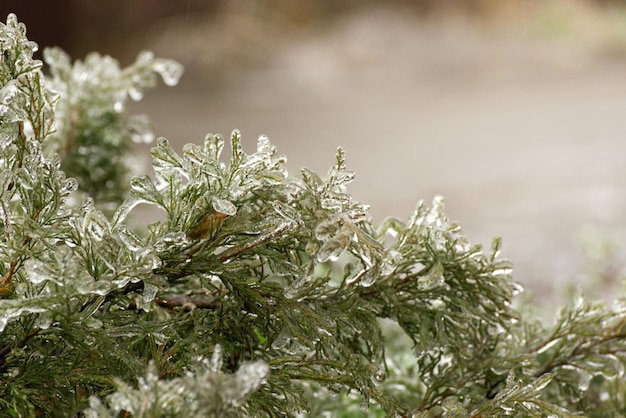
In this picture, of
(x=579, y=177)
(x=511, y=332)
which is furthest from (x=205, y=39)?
(x=511, y=332)

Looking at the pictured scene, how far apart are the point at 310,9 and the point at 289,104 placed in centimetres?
140

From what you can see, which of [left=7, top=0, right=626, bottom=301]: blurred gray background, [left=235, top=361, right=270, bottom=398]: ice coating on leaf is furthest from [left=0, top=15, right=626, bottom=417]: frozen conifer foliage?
[left=7, top=0, right=626, bottom=301]: blurred gray background

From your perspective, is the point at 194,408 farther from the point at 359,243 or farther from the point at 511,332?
the point at 511,332

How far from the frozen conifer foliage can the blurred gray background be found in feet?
5.11

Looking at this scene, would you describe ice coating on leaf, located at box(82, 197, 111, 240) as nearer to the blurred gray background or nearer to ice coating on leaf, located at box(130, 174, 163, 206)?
ice coating on leaf, located at box(130, 174, 163, 206)

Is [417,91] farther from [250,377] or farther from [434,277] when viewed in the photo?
[250,377]

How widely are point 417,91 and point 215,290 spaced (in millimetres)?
4231

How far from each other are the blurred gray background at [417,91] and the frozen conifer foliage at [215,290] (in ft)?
5.11

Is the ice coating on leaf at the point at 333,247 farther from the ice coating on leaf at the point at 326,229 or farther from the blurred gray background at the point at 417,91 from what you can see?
the blurred gray background at the point at 417,91

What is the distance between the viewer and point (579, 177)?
3.10 metres

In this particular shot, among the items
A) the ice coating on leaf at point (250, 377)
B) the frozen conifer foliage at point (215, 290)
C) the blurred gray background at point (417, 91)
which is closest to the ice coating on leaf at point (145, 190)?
the frozen conifer foliage at point (215, 290)

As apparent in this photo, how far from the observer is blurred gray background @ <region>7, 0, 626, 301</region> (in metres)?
3.01

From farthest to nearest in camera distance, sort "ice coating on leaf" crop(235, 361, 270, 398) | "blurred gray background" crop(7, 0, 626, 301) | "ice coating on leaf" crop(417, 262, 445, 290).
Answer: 1. "blurred gray background" crop(7, 0, 626, 301)
2. "ice coating on leaf" crop(417, 262, 445, 290)
3. "ice coating on leaf" crop(235, 361, 270, 398)

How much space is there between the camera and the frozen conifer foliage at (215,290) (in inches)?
13.4
